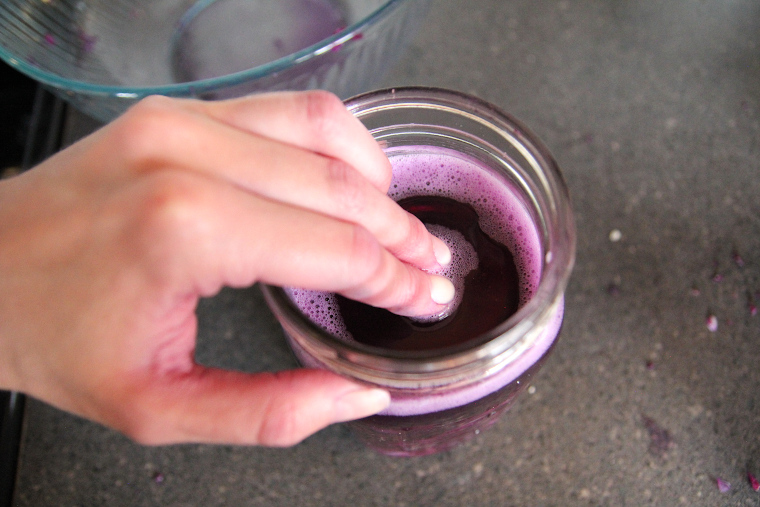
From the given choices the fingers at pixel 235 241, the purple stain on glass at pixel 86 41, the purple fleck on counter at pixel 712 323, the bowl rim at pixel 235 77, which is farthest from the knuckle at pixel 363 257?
the purple stain on glass at pixel 86 41

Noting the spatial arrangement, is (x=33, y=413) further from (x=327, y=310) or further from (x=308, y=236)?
(x=308, y=236)

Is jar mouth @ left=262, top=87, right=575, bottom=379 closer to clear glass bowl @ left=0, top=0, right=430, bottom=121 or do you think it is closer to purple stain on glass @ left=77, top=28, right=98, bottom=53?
clear glass bowl @ left=0, top=0, right=430, bottom=121

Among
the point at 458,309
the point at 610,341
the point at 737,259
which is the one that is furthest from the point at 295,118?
the point at 737,259

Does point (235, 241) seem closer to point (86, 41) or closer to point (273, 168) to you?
point (273, 168)

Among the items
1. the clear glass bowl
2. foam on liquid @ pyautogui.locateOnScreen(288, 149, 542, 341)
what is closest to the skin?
foam on liquid @ pyautogui.locateOnScreen(288, 149, 542, 341)

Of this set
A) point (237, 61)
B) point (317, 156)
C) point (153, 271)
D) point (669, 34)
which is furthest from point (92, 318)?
point (669, 34)

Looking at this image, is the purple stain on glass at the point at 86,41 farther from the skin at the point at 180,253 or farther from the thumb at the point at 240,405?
the thumb at the point at 240,405
